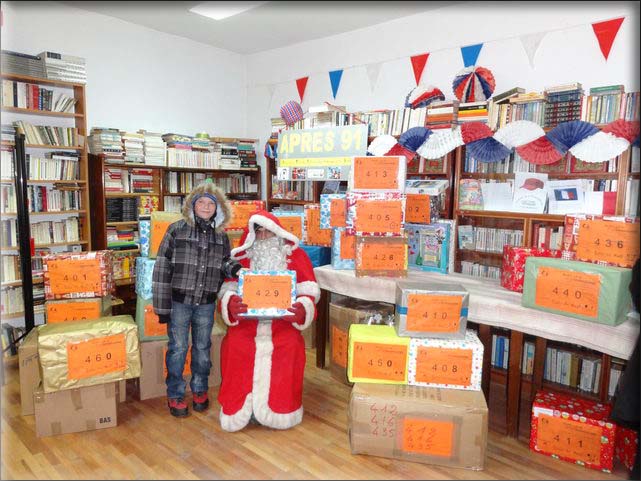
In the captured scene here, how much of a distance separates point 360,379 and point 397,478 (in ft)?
1.60

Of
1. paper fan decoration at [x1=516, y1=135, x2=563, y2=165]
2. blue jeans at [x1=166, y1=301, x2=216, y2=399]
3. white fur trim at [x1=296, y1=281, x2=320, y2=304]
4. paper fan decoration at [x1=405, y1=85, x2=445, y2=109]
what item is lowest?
blue jeans at [x1=166, y1=301, x2=216, y2=399]

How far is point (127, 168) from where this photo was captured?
4.59 meters

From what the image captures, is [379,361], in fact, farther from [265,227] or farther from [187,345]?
[187,345]

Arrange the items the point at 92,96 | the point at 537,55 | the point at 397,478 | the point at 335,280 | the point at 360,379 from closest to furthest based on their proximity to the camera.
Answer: the point at 397,478
the point at 360,379
the point at 335,280
the point at 537,55
the point at 92,96

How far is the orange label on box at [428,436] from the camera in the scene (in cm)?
224

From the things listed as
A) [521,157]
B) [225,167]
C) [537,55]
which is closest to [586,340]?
[521,157]

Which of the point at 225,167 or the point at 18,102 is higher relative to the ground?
the point at 18,102

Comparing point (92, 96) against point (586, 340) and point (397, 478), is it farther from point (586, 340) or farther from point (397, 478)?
point (586, 340)

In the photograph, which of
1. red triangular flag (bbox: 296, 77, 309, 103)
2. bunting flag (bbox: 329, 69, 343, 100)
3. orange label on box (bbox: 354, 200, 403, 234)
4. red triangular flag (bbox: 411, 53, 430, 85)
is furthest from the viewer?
red triangular flag (bbox: 296, 77, 309, 103)

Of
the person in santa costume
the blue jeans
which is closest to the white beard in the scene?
the person in santa costume

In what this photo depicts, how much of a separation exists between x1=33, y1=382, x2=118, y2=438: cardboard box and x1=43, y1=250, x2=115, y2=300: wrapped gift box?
23.7 inches

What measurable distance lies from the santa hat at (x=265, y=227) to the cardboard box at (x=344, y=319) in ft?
2.46

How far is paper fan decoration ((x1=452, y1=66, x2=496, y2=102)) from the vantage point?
11.4 feet

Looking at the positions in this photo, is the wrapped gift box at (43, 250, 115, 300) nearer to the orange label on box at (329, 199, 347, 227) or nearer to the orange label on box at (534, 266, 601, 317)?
the orange label on box at (329, 199, 347, 227)
